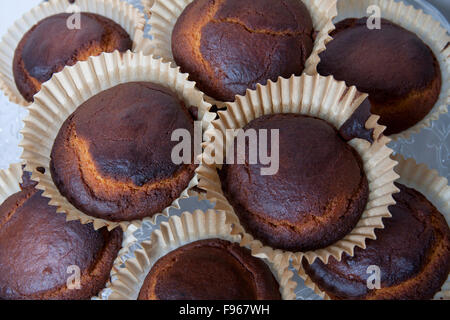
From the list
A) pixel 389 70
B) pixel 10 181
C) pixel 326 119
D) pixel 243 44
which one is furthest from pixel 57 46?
pixel 389 70

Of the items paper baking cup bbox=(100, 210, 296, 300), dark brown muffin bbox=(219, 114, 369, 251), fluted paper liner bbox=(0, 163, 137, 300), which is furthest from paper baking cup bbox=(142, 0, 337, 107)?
fluted paper liner bbox=(0, 163, 137, 300)

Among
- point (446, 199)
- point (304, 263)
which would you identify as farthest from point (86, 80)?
point (446, 199)

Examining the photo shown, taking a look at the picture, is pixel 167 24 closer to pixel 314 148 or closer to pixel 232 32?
pixel 232 32

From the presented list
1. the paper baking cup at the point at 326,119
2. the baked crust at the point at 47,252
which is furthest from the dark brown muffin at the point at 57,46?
the paper baking cup at the point at 326,119

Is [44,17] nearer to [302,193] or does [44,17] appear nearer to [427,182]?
[302,193]

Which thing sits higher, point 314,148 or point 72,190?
point 314,148

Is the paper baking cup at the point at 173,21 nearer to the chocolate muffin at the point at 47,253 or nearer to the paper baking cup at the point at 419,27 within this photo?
the paper baking cup at the point at 419,27

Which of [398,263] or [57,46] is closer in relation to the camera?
[398,263]

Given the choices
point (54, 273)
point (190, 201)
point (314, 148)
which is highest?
point (314, 148)
